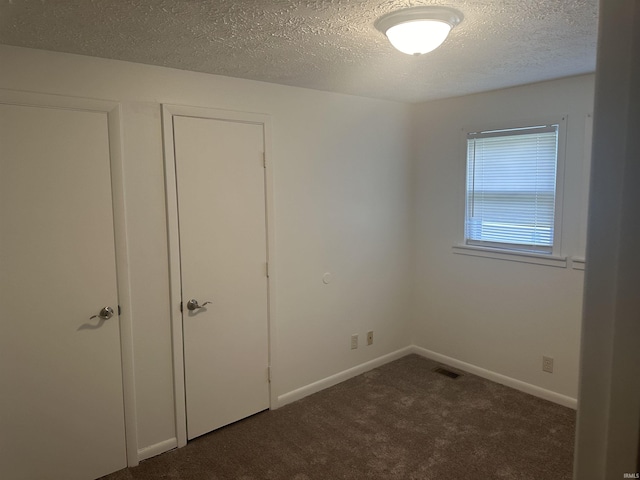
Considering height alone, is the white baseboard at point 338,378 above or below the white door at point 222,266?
below

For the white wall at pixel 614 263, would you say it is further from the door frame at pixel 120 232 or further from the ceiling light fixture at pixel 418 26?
the door frame at pixel 120 232

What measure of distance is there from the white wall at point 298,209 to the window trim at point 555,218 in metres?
0.56

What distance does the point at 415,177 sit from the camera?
4.29m

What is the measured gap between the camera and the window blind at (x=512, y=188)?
3.38 metres

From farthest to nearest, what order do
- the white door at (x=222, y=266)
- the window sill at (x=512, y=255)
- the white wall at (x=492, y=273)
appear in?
the window sill at (x=512, y=255) < the white wall at (x=492, y=273) < the white door at (x=222, y=266)

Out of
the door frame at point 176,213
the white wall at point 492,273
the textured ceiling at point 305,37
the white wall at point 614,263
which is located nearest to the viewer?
the white wall at point 614,263

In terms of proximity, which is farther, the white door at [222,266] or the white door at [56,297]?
the white door at [222,266]

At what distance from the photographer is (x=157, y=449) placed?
285 centimetres

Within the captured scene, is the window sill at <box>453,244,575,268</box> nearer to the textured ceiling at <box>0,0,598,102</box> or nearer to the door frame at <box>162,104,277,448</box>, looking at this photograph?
the textured ceiling at <box>0,0,598,102</box>

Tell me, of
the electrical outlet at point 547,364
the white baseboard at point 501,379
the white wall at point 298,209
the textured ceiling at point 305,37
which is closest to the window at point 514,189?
the textured ceiling at point 305,37

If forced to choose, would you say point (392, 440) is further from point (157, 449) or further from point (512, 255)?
point (512, 255)

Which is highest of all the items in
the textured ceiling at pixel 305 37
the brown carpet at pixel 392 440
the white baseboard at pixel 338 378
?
the textured ceiling at pixel 305 37

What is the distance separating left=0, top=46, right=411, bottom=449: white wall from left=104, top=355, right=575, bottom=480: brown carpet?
29 cm

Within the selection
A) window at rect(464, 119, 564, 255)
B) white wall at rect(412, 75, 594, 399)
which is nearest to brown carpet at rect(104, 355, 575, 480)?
white wall at rect(412, 75, 594, 399)
